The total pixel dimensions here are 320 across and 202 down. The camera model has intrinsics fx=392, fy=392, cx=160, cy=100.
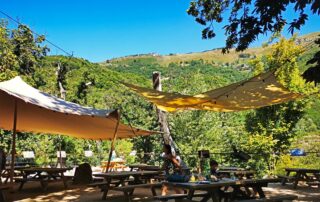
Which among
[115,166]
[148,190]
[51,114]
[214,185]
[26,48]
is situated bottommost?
[148,190]

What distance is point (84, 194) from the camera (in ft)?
22.6

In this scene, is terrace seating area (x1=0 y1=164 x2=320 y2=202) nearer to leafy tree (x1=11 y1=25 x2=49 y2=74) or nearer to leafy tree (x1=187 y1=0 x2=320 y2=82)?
leafy tree (x1=187 y1=0 x2=320 y2=82)

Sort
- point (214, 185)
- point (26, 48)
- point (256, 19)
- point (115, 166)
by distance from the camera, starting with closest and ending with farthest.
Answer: point (214, 185), point (256, 19), point (115, 166), point (26, 48)

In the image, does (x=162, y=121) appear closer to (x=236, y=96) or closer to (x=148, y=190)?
(x=148, y=190)

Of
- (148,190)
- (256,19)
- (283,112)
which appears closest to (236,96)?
(256,19)

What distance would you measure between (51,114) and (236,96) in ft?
10.4

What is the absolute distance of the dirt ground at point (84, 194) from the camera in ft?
20.6

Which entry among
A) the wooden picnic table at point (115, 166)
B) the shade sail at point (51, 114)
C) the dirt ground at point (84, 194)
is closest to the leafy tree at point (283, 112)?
the wooden picnic table at point (115, 166)

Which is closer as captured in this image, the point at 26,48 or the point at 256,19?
the point at 256,19

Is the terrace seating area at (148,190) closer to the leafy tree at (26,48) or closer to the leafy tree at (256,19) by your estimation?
the leafy tree at (256,19)

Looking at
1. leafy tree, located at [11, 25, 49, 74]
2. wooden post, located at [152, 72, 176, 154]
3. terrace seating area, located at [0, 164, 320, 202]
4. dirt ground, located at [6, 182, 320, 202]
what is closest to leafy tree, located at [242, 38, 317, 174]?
wooden post, located at [152, 72, 176, 154]

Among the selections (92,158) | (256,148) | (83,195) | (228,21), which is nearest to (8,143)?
(92,158)

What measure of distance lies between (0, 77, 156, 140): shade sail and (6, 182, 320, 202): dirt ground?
1239 millimetres

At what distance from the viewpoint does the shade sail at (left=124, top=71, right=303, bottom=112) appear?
6297 millimetres
